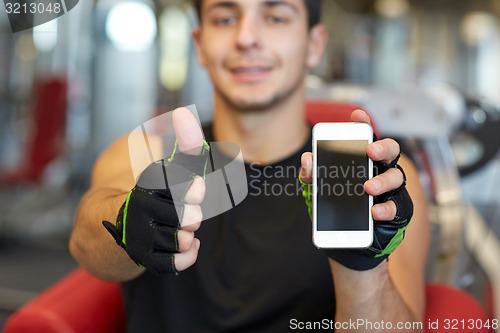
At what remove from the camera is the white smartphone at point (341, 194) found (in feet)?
1.24

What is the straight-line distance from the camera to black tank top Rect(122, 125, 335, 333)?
61cm

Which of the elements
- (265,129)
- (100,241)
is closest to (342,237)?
(100,241)

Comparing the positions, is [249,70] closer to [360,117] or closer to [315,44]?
[315,44]

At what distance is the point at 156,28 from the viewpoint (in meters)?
5.01

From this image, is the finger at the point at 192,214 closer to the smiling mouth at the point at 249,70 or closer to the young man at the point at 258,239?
the young man at the point at 258,239

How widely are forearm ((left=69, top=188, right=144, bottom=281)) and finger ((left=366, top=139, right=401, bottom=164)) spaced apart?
0.18 meters

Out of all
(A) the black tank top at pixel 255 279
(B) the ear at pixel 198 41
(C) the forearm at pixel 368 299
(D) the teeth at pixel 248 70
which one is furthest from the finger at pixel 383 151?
(B) the ear at pixel 198 41

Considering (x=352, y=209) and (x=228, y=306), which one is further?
(x=228, y=306)

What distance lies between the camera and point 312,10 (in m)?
0.76

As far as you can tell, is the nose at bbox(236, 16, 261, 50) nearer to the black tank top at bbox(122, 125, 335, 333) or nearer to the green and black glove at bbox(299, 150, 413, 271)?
the black tank top at bbox(122, 125, 335, 333)

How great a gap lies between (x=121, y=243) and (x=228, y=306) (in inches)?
11.0

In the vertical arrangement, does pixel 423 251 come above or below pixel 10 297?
above

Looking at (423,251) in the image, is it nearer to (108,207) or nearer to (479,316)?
(479,316)

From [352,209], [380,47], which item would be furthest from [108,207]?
[380,47]
